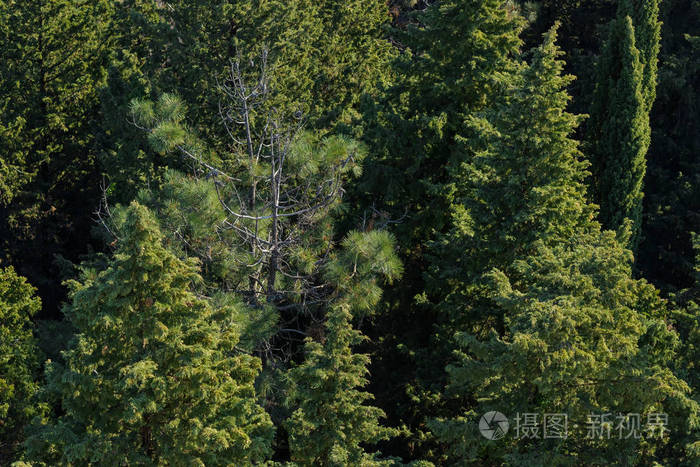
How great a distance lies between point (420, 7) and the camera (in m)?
30.8

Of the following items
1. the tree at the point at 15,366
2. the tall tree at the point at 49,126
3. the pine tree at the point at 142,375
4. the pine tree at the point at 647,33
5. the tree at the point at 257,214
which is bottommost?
the pine tree at the point at 142,375

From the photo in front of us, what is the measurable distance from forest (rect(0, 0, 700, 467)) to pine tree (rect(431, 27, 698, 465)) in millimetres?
47

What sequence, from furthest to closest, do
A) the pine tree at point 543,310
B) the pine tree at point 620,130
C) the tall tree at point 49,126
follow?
the tall tree at point 49,126 < the pine tree at point 620,130 < the pine tree at point 543,310

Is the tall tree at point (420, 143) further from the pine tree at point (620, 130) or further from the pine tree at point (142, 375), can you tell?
the pine tree at point (142, 375)

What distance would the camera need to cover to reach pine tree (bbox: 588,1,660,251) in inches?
792

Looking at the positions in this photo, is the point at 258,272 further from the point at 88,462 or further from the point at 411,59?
the point at 411,59

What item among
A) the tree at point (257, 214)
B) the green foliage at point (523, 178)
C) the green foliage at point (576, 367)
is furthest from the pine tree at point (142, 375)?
the green foliage at point (523, 178)

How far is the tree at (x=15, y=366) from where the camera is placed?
14008mm

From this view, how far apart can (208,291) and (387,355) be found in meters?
4.38

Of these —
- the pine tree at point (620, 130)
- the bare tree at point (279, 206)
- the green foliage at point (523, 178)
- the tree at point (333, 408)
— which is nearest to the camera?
the tree at point (333, 408)

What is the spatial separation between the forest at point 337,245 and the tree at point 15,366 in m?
0.07

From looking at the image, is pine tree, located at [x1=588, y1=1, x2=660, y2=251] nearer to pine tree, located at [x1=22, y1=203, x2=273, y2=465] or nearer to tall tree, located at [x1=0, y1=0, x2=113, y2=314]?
pine tree, located at [x1=22, y1=203, x2=273, y2=465]

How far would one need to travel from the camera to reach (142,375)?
8.81 metres

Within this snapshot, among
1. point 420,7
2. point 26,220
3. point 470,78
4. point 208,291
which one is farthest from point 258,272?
point 420,7
